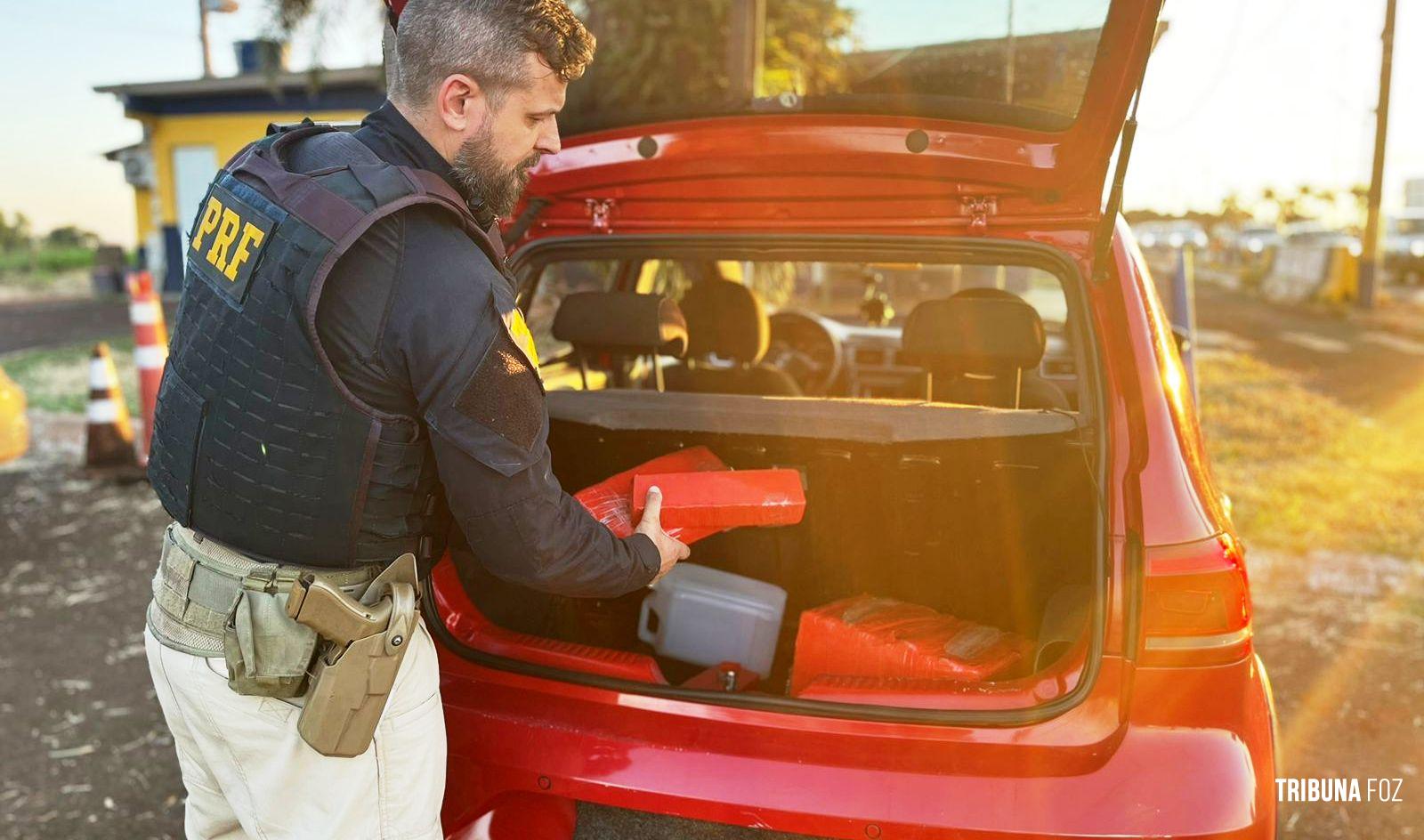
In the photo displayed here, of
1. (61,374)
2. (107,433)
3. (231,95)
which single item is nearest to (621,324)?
(107,433)

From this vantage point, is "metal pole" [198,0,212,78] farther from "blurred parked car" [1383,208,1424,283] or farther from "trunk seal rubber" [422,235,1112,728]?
"blurred parked car" [1383,208,1424,283]

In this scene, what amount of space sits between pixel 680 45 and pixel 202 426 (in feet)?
23.2

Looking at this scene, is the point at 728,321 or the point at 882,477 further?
the point at 728,321

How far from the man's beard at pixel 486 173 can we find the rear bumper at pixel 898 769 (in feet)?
2.91

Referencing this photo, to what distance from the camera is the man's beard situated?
147 cm

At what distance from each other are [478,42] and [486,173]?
7.4 inches

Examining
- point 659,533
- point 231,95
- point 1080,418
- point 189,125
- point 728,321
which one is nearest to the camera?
point 659,533

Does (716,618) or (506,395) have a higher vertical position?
(506,395)

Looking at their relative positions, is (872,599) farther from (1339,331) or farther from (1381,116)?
(1381,116)

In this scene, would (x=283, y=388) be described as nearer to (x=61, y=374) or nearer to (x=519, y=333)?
(x=519, y=333)

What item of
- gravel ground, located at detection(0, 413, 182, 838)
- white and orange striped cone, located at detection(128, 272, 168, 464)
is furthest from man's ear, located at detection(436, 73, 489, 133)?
white and orange striped cone, located at detection(128, 272, 168, 464)

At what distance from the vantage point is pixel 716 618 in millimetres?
2285

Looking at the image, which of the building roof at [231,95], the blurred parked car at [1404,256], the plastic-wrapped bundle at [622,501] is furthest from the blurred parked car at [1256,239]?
the plastic-wrapped bundle at [622,501]

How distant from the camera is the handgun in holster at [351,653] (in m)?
1.40
